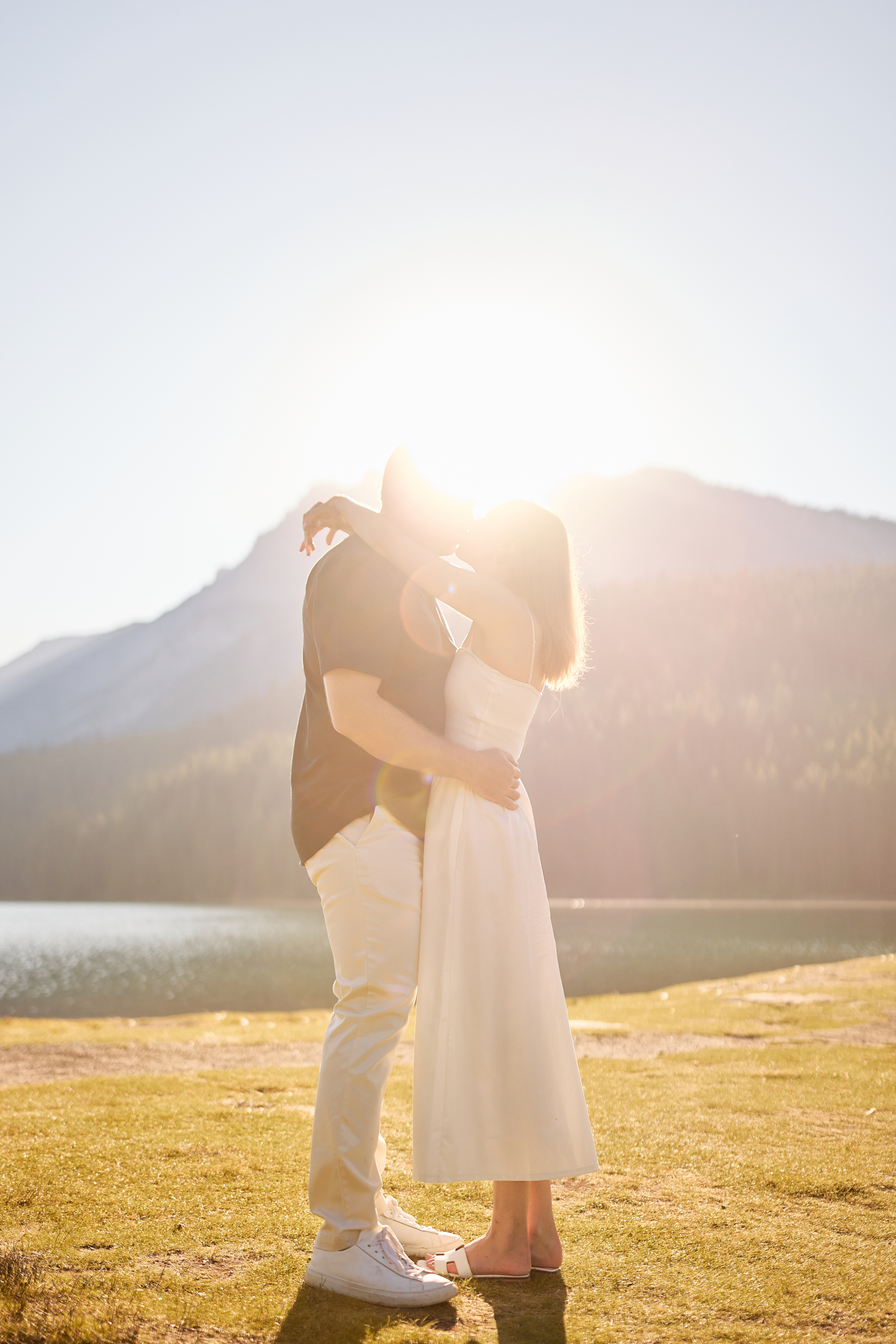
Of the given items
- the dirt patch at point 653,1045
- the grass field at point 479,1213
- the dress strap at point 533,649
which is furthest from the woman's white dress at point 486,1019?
the dirt patch at point 653,1045

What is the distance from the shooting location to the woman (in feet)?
9.82

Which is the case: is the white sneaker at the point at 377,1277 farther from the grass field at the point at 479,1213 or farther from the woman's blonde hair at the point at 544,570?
the woman's blonde hair at the point at 544,570

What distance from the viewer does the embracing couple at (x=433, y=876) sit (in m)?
2.91

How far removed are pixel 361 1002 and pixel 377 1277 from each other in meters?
0.79

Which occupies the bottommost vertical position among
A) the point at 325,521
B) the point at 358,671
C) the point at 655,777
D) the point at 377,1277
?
the point at 655,777

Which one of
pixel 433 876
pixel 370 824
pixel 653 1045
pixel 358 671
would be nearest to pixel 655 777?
pixel 653 1045

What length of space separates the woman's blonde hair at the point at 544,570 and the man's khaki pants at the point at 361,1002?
87cm

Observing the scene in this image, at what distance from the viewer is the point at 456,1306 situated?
274cm

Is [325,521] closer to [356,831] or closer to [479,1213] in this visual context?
[356,831]

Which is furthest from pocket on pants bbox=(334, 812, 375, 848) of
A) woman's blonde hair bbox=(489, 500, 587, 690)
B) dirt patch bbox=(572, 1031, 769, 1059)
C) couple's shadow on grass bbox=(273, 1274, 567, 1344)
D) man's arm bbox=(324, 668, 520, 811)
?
dirt patch bbox=(572, 1031, 769, 1059)

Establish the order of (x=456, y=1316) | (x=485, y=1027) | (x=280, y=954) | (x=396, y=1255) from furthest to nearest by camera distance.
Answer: (x=280, y=954) < (x=485, y=1027) < (x=396, y=1255) < (x=456, y=1316)

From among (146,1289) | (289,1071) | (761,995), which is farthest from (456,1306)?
(761,995)

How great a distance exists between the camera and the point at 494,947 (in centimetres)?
310

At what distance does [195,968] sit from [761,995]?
89.9 ft
